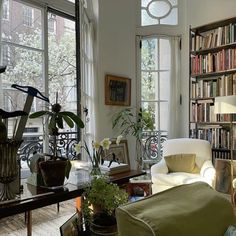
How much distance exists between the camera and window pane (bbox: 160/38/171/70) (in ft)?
15.1

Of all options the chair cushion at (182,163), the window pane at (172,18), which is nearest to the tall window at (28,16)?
the window pane at (172,18)

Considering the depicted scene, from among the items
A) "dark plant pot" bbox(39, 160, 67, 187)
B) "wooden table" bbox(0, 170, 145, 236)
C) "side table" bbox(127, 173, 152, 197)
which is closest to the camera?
"wooden table" bbox(0, 170, 145, 236)

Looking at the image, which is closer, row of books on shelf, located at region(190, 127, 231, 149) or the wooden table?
the wooden table

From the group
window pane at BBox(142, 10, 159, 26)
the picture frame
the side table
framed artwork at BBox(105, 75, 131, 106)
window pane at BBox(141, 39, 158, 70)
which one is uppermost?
window pane at BBox(142, 10, 159, 26)

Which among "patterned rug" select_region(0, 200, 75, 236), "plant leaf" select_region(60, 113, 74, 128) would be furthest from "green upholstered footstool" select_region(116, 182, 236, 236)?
"patterned rug" select_region(0, 200, 75, 236)

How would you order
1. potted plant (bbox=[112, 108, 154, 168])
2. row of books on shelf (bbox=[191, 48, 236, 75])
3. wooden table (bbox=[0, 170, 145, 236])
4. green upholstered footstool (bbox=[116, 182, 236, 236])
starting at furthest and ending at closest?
potted plant (bbox=[112, 108, 154, 168])
row of books on shelf (bbox=[191, 48, 236, 75])
wooden table (bbox=[0, 170, 145, 236])
green upholstered footstool (bbox=[116, 182, 236, 236])

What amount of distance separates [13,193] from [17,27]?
2.63 m

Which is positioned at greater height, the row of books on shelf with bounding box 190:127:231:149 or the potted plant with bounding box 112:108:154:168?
the potted plant with bounding box 112:108:154:168

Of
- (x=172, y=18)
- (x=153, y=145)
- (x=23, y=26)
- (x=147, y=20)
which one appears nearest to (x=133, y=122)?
(x=153, y=145)

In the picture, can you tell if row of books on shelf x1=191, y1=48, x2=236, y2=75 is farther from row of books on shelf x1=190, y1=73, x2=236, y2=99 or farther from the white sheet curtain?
the white sheet curtain

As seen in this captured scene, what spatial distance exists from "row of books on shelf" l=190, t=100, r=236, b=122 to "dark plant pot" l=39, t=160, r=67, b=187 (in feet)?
10.0

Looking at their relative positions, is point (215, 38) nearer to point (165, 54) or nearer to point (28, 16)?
point (165, 54)

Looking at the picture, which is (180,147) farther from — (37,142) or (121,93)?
(37,142)

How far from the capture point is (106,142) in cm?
186
